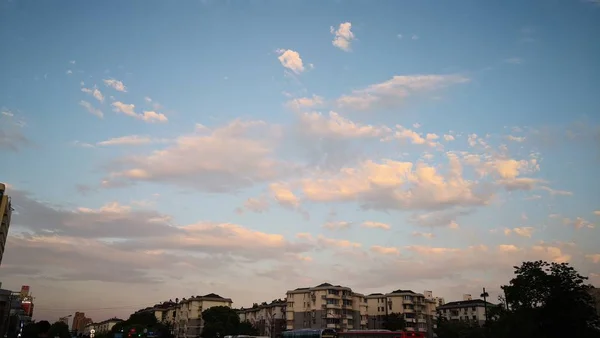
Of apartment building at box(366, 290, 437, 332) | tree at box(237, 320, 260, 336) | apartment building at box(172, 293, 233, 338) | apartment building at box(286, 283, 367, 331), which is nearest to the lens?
apartment building at box(286, 283, 367, 331)

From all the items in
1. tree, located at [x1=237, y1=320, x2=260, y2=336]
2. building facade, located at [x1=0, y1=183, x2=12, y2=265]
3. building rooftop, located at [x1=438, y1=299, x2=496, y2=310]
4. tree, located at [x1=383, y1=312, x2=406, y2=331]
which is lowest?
tree, located at [x1=237, y1=320, x2=260, y2=336]

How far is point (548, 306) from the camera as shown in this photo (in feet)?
170

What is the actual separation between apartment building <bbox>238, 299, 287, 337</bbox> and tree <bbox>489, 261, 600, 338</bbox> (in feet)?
267

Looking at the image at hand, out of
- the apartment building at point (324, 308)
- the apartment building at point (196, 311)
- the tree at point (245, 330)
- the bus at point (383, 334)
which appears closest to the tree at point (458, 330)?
the apartment building at point (324, 308)

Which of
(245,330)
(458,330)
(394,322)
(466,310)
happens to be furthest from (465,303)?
(245,330)

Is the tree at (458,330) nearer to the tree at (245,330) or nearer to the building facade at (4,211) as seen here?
the tree at (245,330)

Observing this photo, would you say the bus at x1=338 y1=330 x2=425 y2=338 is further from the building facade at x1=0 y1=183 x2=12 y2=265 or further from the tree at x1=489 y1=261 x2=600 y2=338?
the building facade at x1=0 y1=183 x2=12 y2=265

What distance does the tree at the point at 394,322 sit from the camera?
364ft

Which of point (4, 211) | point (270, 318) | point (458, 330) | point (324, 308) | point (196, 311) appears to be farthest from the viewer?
point (196, 311)

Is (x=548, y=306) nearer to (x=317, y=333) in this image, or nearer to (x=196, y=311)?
(x=317, y=333)

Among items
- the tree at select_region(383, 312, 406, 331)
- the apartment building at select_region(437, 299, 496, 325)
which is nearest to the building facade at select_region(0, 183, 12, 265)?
the tree at select_region(383, 312, 406, 331)

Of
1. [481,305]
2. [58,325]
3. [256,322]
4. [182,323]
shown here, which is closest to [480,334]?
[481,305]

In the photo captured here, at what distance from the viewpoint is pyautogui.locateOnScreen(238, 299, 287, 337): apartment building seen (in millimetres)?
127594

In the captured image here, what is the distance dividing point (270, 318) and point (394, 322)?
40.4 metres
